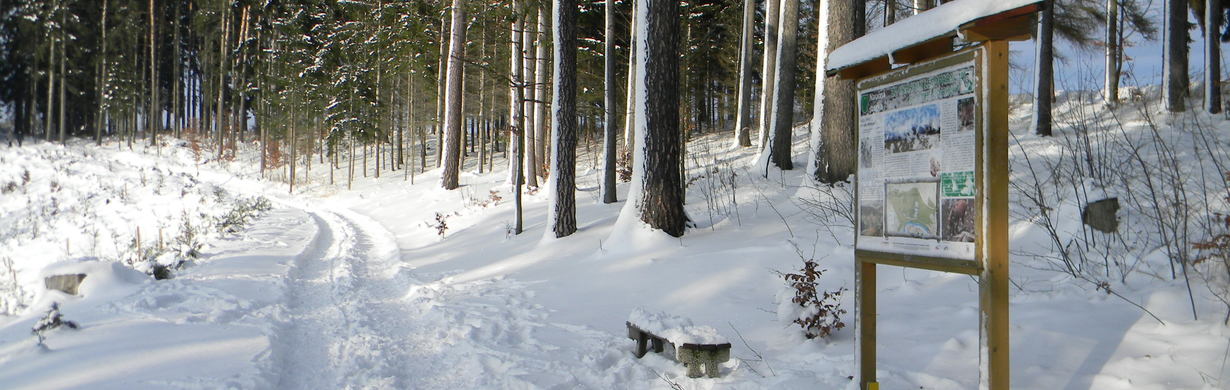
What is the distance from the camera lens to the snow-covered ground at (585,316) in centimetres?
376

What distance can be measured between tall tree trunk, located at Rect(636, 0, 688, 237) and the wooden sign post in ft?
15.2

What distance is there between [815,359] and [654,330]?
109 cm

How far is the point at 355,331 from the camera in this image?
5332 millimetres

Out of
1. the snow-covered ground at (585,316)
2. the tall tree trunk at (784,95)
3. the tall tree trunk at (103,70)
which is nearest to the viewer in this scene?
the snow-covered ground at (585,316)

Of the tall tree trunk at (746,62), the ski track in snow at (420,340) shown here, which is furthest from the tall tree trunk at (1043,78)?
the ski track in snow at (420,340)

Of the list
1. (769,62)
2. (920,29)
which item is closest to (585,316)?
(920,29)

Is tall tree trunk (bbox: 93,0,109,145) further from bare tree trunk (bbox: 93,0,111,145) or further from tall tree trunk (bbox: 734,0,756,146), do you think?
tall tree trunk (bbox: 734,0,756,146)

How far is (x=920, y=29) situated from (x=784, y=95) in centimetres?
919

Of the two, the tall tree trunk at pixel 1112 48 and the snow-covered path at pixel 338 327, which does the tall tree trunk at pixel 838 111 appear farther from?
the tall tree trunk at pixel 1112 48

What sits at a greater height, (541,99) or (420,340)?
(541,99)

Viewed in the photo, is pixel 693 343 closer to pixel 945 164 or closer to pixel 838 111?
pixel 945 164

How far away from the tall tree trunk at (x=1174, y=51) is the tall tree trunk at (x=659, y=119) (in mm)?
11363

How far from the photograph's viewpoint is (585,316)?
592 cm

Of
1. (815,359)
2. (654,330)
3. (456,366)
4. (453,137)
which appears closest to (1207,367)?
(815,359)
